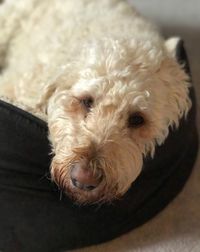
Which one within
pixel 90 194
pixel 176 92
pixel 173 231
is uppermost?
pixel 176 92

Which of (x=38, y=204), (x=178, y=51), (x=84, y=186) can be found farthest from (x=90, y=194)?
(x=178, y=51)

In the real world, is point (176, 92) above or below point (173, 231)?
above

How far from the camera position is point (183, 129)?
182 centimetres

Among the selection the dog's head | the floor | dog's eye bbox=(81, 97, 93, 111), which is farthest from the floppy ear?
the floor

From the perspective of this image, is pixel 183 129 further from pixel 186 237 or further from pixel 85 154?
pixel 85 154

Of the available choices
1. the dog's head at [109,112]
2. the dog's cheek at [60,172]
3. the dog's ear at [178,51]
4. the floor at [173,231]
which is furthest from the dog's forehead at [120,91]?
the floor at [173,231]

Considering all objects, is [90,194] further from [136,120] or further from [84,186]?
[136,120]

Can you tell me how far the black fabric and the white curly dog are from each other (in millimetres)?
79

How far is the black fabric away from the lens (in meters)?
1.58

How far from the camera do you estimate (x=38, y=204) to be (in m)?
1.59

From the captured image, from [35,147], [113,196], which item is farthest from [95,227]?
[35,147]

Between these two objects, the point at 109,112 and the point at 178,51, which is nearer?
the point at 109,112

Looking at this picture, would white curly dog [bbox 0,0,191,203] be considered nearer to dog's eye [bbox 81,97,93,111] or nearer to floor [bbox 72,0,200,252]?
dog's eye [bbox 81,97,93,111]

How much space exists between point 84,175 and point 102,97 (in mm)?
288
